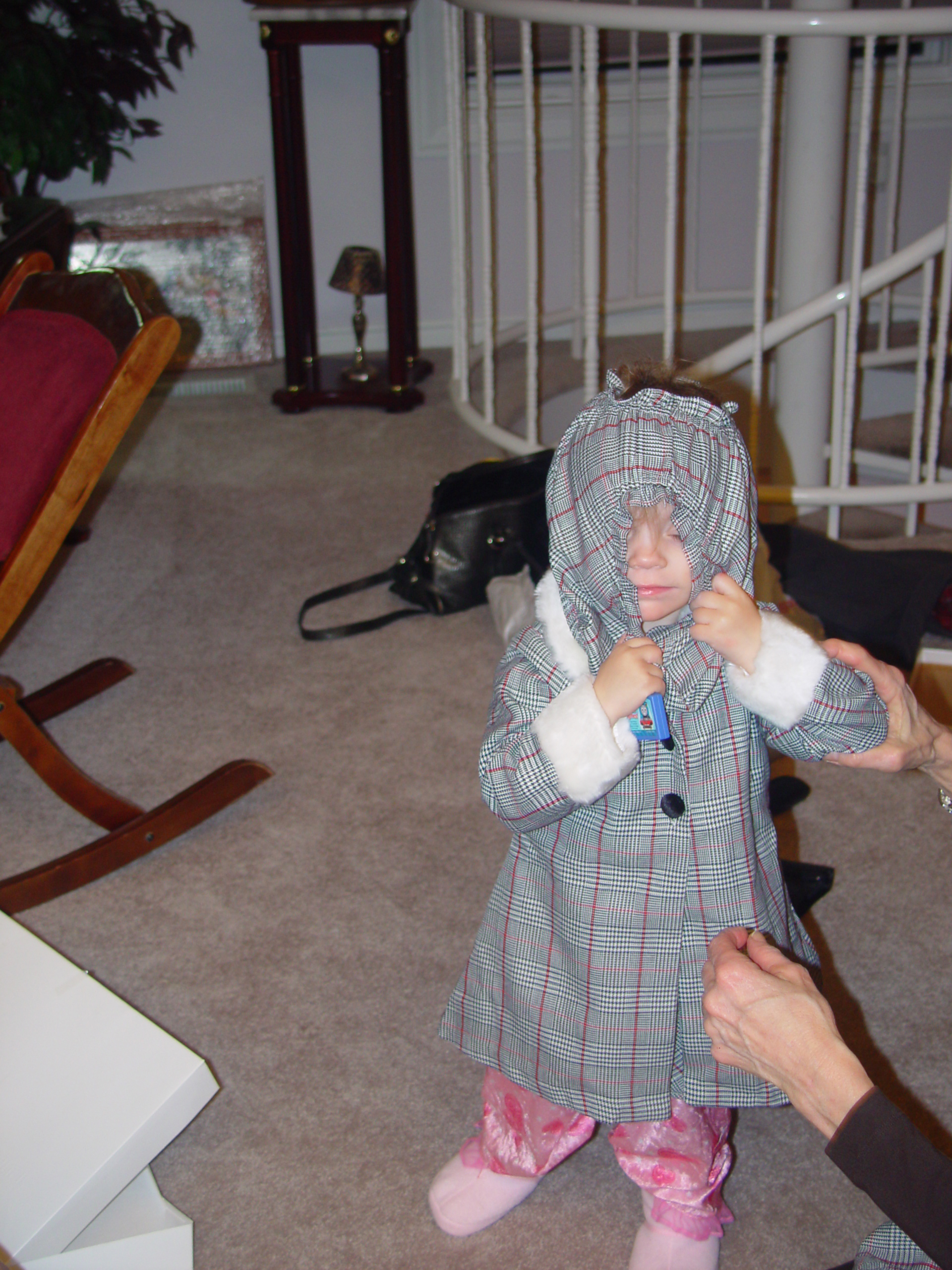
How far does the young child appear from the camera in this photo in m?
0.96

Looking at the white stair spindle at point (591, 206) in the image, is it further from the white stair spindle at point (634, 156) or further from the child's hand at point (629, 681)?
the child's hand at point (629, 681)

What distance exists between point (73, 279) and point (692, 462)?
1.42 metres

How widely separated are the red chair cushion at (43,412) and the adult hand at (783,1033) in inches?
51.6

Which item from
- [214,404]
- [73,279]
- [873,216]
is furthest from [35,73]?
[873,216]

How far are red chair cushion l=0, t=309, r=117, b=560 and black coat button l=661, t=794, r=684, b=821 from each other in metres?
1.17

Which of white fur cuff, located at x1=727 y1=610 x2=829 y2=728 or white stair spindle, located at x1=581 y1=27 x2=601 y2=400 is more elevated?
white stair spindle, located at x1=581 y1=27 x2=601 y2=400

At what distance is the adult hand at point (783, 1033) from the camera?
88 centimetres

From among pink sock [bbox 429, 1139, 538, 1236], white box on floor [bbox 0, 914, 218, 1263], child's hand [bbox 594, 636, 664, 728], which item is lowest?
pink sock [bbox 429, 1139, 538, 1236]

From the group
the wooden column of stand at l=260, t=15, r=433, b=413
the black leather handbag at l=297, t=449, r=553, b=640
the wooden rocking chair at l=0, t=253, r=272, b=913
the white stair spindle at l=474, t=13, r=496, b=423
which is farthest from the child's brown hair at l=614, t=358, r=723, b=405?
the wooden column of stand at l=260, t=15, r=433, b=413

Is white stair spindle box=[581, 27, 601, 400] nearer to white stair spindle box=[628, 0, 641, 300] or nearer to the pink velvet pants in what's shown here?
white stair spindle box=[628, 0, 641, 300]

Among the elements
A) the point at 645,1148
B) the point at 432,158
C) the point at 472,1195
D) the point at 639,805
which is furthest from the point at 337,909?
the point at 432,158

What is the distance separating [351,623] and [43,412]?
0.82m

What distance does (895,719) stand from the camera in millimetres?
1106

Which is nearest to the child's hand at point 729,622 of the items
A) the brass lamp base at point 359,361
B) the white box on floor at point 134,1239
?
the white box on floor at point 134,1239
